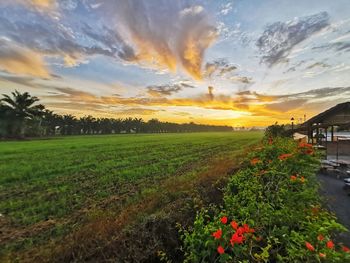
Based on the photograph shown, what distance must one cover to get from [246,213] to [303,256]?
846mm

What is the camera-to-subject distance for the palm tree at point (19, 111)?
173ft

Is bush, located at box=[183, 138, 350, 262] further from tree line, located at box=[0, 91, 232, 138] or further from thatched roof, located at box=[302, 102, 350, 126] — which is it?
tree line, located at box=[0, 91, 232, 138]

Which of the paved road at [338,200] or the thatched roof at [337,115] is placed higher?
the thatched roof at [337,115]

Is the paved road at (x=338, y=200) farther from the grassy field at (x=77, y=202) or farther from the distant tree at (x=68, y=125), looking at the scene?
the distant tree at (x=68, y=125)

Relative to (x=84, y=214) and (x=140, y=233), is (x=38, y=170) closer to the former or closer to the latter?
(x=84, y=214)

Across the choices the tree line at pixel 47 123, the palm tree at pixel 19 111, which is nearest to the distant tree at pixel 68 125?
the tree line at pixel 47 123

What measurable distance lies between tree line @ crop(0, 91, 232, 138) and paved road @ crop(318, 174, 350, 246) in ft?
195

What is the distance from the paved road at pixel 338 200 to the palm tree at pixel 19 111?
59.9m

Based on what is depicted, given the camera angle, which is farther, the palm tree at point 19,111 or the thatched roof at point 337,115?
the palm tree at point 19,111

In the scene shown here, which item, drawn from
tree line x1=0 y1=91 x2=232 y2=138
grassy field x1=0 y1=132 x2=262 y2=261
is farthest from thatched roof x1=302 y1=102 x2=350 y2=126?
tree line x1=0 y1=91 x2=232 y2=138

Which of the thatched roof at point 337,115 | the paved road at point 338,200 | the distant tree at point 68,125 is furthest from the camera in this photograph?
the distant tree at point 68,125

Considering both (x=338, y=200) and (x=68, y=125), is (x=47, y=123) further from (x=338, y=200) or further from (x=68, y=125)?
(x=338, y=200)

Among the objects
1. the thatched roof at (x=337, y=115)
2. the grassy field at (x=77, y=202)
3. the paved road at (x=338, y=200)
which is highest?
the thatched roof at (x=337, y=115)

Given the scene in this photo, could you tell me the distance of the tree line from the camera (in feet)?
173
